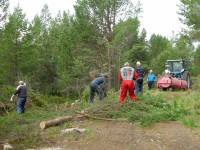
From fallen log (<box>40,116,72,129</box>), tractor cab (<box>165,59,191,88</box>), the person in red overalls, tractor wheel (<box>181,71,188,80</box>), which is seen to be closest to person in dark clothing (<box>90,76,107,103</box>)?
the person in red overalls

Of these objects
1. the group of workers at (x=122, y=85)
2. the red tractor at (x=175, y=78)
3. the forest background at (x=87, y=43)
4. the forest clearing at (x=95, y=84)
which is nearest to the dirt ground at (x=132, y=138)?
the forest clearing at (x=95, y=84)

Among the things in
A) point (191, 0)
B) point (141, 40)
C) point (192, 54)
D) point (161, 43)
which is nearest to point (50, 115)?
point (191, 0)

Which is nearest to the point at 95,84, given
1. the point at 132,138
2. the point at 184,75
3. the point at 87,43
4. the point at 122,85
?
the point at 122,85

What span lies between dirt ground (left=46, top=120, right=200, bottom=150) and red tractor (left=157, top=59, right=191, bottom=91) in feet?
33.0

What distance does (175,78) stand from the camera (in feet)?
69.8

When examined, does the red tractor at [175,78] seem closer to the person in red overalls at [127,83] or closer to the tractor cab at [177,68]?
the tractor cab at [177,68]

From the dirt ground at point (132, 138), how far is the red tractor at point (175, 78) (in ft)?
33.0

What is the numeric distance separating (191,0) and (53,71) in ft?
76.2

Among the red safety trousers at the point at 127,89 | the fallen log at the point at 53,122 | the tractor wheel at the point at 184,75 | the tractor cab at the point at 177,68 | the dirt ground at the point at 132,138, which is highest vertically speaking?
the tractor cab at the point at 177,68

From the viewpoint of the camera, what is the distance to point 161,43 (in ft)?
217

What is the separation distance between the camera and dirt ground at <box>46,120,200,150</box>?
Answer: 8.26 meters

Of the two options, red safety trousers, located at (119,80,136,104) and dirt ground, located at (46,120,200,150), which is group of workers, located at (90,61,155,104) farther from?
→ dirt ground, located at (46,120,200,150)

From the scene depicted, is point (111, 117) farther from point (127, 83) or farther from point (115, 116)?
point (127, 83)

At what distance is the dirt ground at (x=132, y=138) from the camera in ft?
27.1
